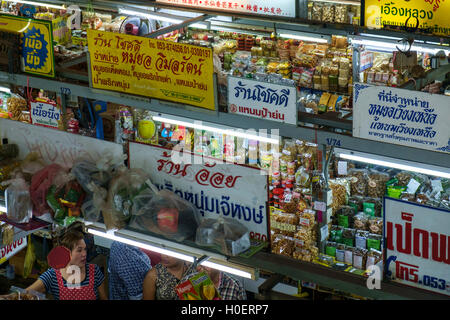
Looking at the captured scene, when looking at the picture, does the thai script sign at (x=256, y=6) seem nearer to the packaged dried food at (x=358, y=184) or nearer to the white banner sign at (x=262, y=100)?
the white banner sign at (x=262, y=100)

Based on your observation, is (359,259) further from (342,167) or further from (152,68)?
(152,68)

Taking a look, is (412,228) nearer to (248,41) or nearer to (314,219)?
(314,219)

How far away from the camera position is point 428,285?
445 cm

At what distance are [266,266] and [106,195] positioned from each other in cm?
147

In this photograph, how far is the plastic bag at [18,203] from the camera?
5.77 metres

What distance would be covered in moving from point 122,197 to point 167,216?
18.1 inches

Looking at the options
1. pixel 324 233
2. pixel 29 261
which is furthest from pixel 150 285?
pixel 324 233

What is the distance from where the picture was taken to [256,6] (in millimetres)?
8211

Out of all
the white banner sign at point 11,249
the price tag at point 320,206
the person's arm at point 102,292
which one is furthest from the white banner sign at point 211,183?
the price tag at point 320,206

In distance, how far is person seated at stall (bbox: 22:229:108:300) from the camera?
5.98 meters

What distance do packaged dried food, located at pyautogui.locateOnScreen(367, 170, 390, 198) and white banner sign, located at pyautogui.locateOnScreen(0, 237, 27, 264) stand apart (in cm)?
459

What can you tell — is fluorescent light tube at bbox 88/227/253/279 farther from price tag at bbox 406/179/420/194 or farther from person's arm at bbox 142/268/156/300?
price tag at bbox 406/179/420/194

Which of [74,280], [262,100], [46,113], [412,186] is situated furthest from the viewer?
[412,186]

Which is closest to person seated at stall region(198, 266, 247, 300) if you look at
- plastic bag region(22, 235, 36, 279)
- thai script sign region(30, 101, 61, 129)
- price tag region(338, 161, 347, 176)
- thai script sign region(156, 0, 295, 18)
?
plastic bag region(22, 235, 36, 279)
